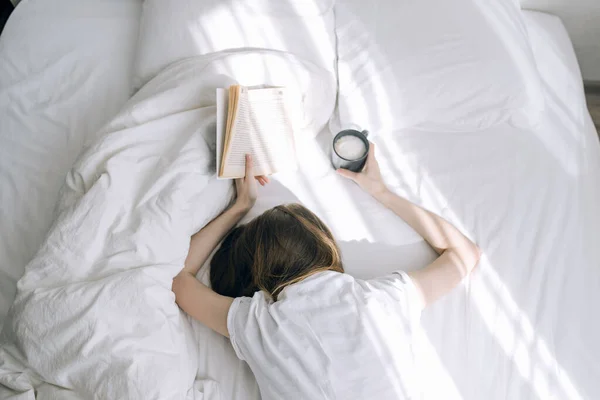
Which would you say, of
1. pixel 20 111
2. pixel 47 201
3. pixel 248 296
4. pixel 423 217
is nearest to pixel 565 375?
pixel 423 217

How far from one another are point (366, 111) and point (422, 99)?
137 mm

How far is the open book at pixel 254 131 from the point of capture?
3.14ft

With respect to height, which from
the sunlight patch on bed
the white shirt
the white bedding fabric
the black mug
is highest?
the white bedding fabric

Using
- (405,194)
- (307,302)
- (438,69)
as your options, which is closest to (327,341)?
(307,302)

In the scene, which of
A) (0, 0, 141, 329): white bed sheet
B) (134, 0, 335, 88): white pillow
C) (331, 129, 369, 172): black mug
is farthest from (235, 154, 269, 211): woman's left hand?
(0, 0, 141, 329): white bed sheet

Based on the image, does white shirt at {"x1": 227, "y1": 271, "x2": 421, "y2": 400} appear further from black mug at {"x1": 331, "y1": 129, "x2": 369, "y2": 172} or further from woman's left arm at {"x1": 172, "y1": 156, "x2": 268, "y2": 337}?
black mug at {"x1": 331, "y1": 129, "x2": 369, "y2": 172}

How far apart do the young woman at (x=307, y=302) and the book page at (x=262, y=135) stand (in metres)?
0.04

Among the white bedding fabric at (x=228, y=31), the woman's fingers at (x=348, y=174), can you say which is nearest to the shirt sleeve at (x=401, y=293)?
the woman's fingers at (x=348, y=174)

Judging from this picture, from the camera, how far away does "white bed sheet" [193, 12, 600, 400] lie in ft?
2.94

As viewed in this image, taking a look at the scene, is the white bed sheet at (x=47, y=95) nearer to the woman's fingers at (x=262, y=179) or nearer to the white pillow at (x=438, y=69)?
the woman's fingers at (x=262, y=179)

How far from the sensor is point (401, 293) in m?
0.86

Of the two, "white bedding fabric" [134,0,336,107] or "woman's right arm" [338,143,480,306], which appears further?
"white bedding fabric" [134,0,336,107]

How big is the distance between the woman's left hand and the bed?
0.04m

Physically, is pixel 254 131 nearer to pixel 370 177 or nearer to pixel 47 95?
pixel 370 177
